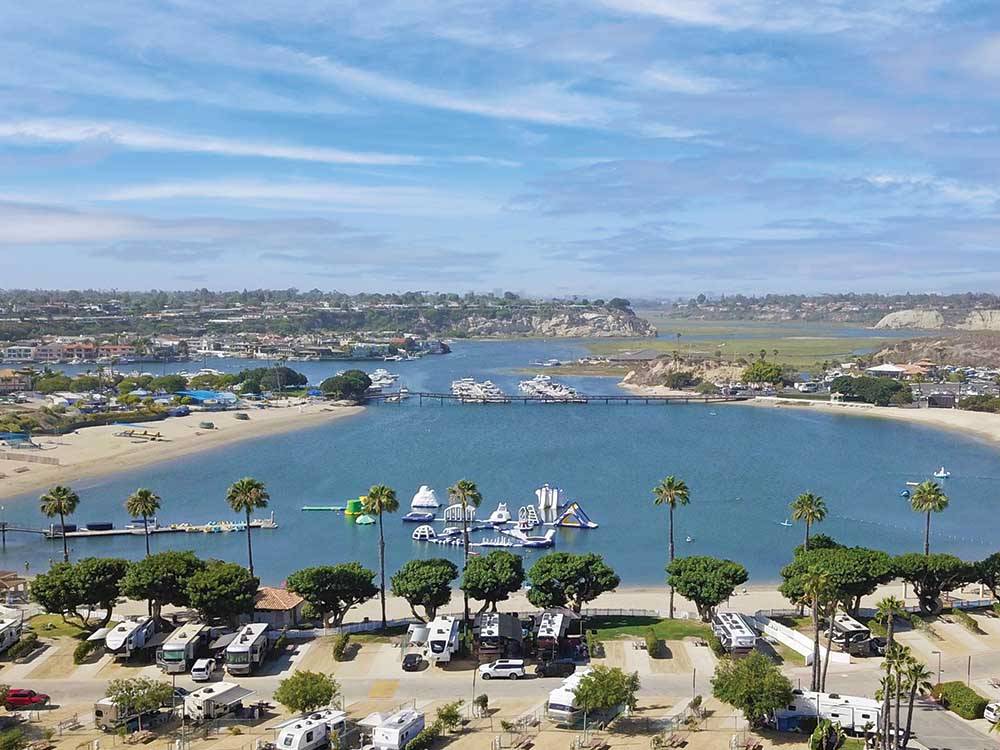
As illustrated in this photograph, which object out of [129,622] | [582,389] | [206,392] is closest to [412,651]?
[129,622]

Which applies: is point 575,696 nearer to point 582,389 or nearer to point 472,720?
point 472,720

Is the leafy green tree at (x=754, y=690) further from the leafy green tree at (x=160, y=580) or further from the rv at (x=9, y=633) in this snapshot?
the rv at (x=9, y=633)

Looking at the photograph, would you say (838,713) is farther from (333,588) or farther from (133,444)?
(133,444)

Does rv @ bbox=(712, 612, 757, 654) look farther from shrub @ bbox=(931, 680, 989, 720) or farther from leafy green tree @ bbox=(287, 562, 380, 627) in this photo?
leafy green tree @ bbox=(287, 562, 380, 627)

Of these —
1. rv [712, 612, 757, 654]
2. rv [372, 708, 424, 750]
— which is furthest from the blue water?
rv [372, 708, 424, 750]

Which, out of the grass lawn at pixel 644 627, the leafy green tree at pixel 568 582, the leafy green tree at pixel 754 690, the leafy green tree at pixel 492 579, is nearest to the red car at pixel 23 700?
the leafy green tree at pixel 492 579

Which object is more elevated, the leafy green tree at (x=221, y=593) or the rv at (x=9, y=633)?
the leafy green tree at (x=221, y=593)
